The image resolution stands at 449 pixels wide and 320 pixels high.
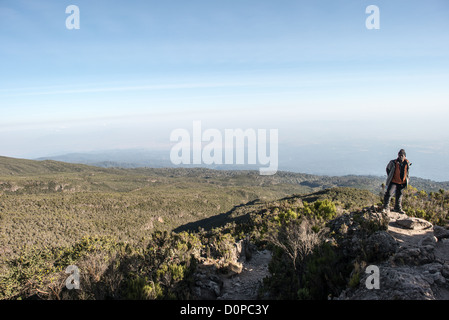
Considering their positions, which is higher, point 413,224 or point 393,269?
point 413,224

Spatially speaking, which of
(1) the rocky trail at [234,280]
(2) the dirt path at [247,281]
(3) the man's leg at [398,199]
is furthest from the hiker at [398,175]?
(1) the rocky trail at [234,280]

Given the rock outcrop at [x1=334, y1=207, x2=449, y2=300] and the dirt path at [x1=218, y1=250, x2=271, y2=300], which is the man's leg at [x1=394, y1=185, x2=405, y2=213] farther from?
the dirt path at [x1=218, y1=250, x2=271, y2=300]

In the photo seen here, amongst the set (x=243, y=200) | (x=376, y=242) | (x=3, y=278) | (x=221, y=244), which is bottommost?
(x=243, y=200)

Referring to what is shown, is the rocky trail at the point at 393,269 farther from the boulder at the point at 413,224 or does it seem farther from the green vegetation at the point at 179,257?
the green vegetation at the point at 179,257

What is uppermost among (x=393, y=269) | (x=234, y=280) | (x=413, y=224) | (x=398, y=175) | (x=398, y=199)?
(x=398, y=175)

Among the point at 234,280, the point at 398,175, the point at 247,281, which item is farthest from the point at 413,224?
the point at 234,280

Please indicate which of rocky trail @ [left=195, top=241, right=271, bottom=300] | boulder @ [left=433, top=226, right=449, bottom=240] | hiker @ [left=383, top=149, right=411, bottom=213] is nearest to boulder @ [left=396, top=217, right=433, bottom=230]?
boulder @ [left=433, top=226, right=449, bottom=240]

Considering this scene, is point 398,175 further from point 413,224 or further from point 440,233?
point 440,233
